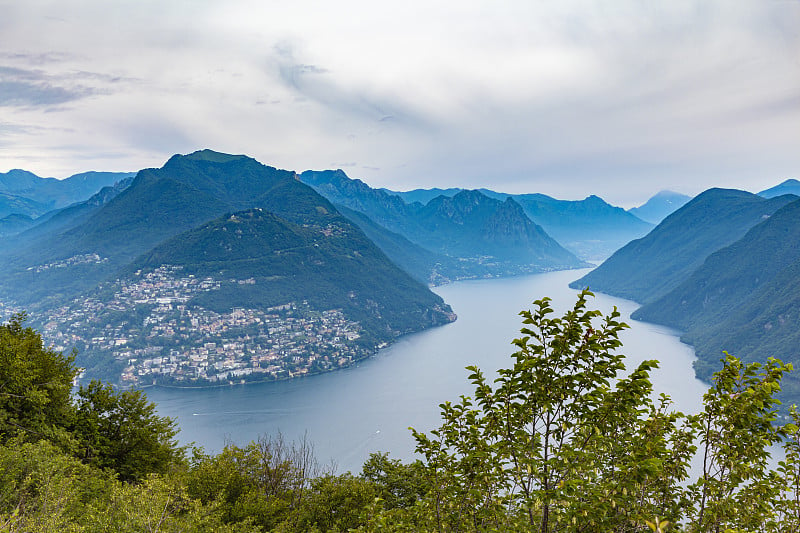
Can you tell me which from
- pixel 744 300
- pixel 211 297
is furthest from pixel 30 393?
pixel 744 300

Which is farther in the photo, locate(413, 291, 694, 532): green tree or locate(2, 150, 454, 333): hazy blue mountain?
locate(2, 150, 454, 333): hazy blue mountain

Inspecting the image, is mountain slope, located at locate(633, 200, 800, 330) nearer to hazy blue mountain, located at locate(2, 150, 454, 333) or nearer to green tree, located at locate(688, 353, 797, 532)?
hazy blue mountain, located at locate(2, 150, 454, 333)

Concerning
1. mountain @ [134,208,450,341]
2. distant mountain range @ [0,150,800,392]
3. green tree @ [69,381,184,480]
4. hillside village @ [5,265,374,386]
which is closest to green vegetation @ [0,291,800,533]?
green tree @ [69,381,184,480]

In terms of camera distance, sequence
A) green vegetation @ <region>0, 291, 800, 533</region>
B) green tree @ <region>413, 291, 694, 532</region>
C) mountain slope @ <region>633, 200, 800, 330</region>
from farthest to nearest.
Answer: mountain slope @ <region>633, 200, 800, 330</region>, green vegetation @ <region>0, 291, 800, 533</region>, green tree @ <region>413, 291, 694, 532</region>

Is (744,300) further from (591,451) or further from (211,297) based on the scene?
(211,297)

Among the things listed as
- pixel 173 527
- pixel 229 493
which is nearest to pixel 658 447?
pixel 173 527

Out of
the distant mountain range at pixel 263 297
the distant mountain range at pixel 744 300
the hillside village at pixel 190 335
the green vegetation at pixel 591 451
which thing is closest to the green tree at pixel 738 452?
the green vegetation at pixel 591 451

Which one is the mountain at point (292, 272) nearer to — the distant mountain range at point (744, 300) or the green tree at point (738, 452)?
the distant mountain range at point (744, 300)
